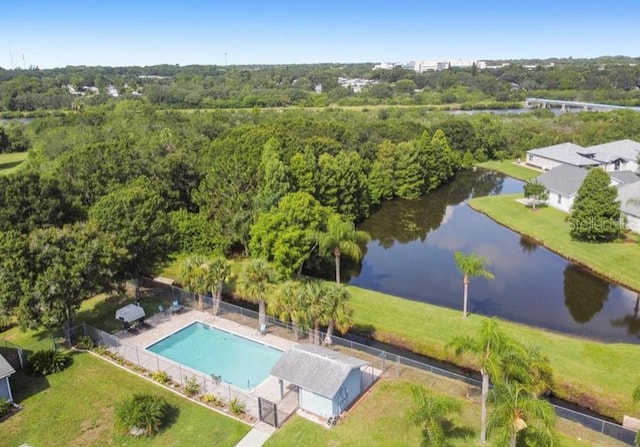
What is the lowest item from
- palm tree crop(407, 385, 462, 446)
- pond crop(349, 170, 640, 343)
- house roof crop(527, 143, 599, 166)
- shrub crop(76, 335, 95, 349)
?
pond crop(349, 170, 640, 343)

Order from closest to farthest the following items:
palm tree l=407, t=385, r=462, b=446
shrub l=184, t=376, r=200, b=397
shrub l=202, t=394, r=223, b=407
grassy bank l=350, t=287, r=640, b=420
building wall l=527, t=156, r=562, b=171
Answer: palm tree l=407, t=385, r=462, b=446, shrub l=202, t=394, r=223, b=407, grassy bank l=350, t=287, r=640, b=420, shrub l=184, t=376, r=200, b=397, building wall l=527, t=156, r=562, b=171

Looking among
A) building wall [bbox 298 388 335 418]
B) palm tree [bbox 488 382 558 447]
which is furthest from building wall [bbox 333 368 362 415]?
palm tree [bbox 488 382 558 447]

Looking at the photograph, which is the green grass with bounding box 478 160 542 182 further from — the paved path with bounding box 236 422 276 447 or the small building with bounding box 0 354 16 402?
the small building with bounding box 0 354 16 402

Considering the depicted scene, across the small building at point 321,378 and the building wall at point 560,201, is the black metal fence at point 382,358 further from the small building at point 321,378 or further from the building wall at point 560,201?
the building wall at point 560,201

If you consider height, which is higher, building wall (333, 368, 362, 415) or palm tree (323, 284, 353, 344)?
palm tree (323, 284, 353, 344)

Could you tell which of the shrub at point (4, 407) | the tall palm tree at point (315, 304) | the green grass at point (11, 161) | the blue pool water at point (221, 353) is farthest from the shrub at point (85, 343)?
the green grass at point (11, 161)

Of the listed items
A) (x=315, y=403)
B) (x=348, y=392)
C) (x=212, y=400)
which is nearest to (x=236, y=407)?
(x=212, y=400)
